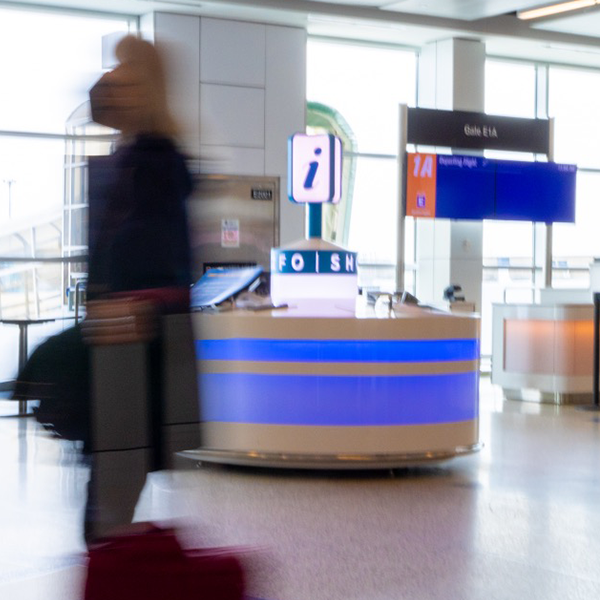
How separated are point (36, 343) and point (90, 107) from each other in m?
0.53

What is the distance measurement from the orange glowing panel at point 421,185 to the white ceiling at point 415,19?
6.48ft

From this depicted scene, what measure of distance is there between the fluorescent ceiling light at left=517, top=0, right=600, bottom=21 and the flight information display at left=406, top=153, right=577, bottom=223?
1.83 meters

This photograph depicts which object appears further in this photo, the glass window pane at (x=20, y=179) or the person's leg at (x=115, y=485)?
the glass window pane at (x=20, y=179)

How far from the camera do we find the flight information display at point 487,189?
35.9 feet

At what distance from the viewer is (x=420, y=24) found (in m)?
12.2

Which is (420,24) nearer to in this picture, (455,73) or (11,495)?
(455,73)

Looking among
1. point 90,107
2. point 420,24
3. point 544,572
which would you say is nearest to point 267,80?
point 420,24

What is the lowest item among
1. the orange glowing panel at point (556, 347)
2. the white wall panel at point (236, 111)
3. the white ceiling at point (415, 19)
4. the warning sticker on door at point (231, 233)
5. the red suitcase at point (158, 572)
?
the orange glowing panel at point (556, 347)

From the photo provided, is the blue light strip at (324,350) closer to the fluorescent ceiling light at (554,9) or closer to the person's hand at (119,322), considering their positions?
the person's hand at (119,322)

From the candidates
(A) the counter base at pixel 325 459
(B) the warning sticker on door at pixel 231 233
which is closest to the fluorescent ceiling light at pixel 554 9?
(B) the warning sticker on door at pixel 231 233

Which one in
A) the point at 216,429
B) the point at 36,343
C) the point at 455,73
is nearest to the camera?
the point at 36,343

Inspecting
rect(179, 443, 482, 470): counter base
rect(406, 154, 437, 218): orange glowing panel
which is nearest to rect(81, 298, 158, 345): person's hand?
rect(179, 443, 482, 470): counter base

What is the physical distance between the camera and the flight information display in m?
10.9

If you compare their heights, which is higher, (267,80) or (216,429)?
(267,80)
